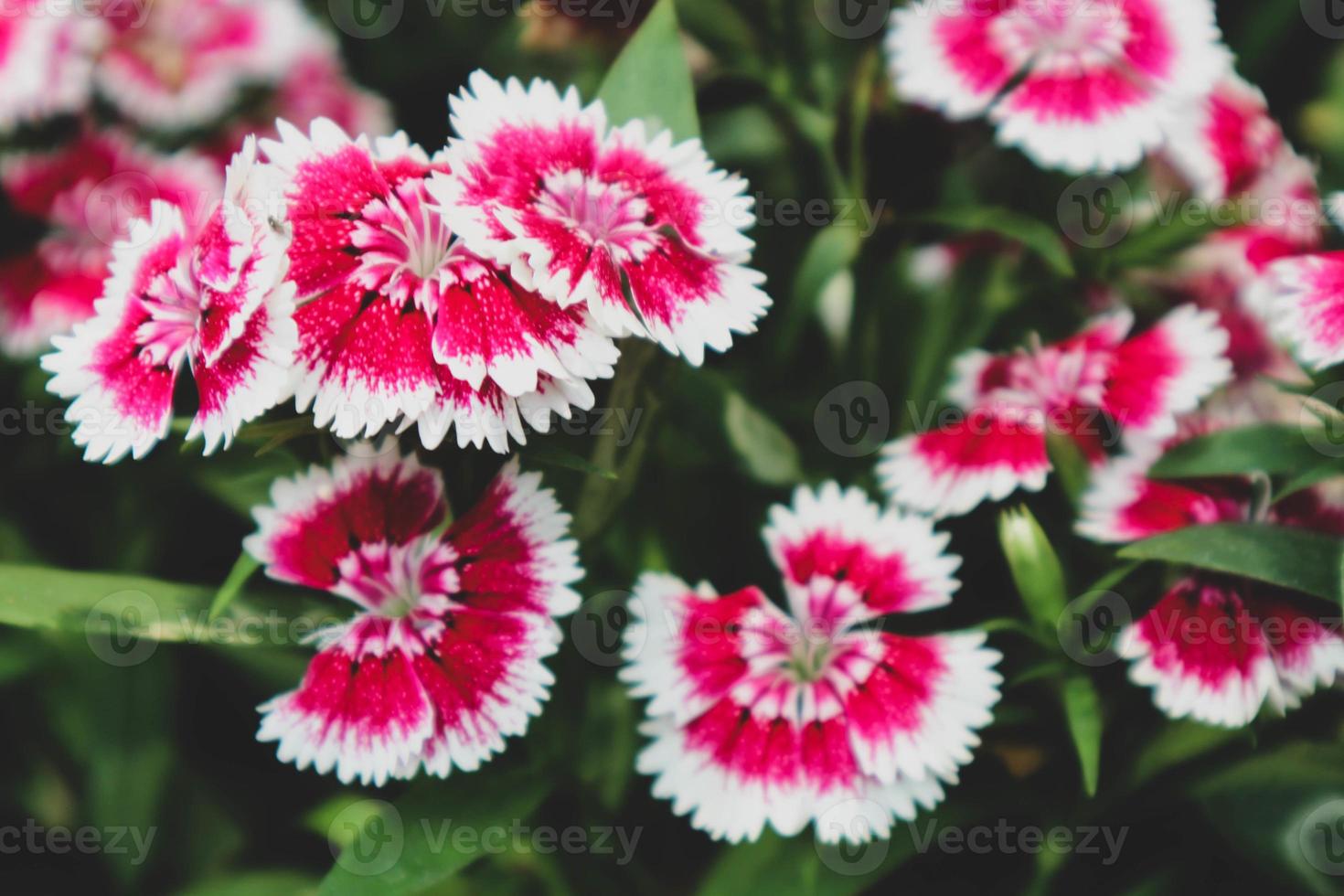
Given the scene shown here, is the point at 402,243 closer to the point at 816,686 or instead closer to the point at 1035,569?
the point at 816,686

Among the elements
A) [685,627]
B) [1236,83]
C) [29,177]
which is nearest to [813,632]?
[685,627]

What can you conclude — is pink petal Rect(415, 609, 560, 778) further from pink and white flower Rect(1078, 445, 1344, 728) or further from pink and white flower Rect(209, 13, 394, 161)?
pink and white flower Rect(209, 13, 394, 161)

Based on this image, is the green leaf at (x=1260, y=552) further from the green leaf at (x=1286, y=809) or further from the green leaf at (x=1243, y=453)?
the green leaf at (x=1286, y=809)

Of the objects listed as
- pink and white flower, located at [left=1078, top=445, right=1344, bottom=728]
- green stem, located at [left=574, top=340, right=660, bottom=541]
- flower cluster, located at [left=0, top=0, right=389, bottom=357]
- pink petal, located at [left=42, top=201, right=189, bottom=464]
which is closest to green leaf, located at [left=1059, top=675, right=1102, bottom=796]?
pink and white flower, located at [left=1078, top=445, right=1344, bottom=728]

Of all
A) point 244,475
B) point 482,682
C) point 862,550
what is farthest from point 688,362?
point 244,475

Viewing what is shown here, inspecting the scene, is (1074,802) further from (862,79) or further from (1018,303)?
(862,79)

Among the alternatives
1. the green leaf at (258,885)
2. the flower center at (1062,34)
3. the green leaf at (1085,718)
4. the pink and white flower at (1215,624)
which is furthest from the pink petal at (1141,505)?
the green leaf at (258,885)
